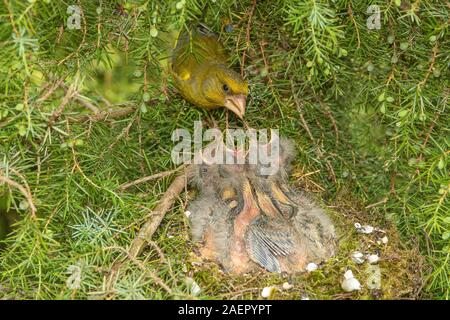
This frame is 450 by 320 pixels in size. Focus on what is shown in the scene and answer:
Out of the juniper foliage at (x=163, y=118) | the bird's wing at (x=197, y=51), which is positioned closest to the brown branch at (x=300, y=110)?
the juniper foliage at (x=163, y=118)

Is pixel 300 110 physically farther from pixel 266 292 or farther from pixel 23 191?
pixel 23 191

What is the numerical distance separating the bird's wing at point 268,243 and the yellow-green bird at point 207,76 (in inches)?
19.6

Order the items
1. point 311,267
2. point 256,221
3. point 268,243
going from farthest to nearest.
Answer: point 256,221 < point 268,243 < point 311,267

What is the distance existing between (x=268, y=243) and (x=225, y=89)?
0.72m

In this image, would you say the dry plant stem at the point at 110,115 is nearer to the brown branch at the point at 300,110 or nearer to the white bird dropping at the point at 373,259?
the brown branch at the point at 300,110

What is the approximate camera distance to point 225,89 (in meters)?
2.99

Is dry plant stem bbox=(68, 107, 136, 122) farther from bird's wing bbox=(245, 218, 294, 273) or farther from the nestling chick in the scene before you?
bird's wing bbox=(245, 218, 294, 273)

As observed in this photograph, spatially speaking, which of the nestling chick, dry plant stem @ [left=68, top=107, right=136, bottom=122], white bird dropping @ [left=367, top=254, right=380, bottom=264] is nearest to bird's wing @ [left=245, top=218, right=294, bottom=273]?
the nestling chick

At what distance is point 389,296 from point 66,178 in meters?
1.22

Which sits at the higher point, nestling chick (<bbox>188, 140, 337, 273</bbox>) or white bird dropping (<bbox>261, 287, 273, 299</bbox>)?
white bird dropping (<bbox>261, 287, 273, 299</bbox>)

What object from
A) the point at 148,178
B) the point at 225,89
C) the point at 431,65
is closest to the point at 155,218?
the point at 148,178

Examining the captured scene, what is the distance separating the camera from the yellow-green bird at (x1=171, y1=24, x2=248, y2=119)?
9.59ft

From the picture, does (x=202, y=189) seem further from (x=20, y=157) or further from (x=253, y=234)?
(x=20, y=157)

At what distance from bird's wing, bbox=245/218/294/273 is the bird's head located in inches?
19.6
